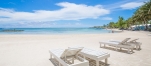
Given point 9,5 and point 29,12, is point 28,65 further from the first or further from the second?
point 29,12

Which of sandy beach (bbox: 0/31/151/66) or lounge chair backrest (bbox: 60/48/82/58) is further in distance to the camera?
sandy beach (bbox: 0/31/151/66)

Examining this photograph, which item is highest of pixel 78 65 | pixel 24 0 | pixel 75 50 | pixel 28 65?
pixel 24 0

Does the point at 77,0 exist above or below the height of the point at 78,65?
above

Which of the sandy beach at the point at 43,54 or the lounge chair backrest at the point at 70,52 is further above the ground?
the lounge chair backrest at the point at 70,52

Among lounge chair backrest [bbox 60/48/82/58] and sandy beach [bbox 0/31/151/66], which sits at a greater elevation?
lounge chair backrest [bbox 60/48/82/58]

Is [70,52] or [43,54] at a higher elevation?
[70,52]

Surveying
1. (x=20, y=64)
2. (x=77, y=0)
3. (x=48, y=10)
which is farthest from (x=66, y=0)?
(x=20, y=64)

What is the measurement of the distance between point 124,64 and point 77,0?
18.9m

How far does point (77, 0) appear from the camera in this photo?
20.8m

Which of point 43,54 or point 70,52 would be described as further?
point 43,54

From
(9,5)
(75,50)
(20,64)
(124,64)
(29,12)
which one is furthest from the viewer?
(29,12)

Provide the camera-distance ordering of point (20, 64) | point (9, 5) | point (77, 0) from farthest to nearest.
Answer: point (9, 5) < point (77, 0) < point (20, 64)

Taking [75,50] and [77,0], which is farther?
[77,0]

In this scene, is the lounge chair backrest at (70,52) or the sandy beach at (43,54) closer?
the lounge chair backrest at (70,52)
